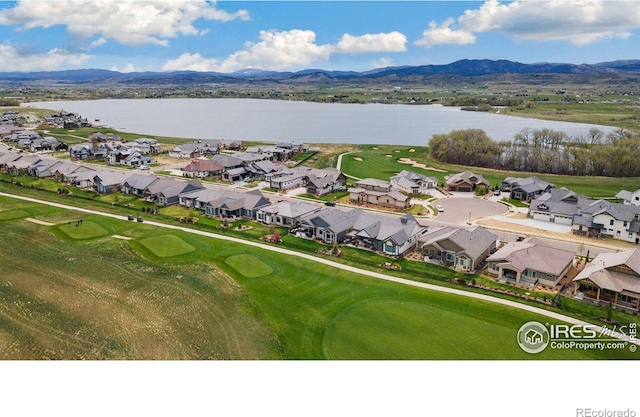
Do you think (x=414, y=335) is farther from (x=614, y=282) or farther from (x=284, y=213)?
(x=284, y=213)

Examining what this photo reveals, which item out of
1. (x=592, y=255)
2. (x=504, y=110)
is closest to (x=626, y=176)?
(x=592, y=255)

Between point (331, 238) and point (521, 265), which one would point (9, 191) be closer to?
point (331, 238)

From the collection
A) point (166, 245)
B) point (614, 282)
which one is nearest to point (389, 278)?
point (614, 282)

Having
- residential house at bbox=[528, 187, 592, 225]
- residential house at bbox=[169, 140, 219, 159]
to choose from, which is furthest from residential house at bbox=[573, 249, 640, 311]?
residential house at bbox=[169, 140, 219, 159]

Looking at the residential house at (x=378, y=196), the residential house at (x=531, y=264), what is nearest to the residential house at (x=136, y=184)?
the residential house at (x=378, y=196)

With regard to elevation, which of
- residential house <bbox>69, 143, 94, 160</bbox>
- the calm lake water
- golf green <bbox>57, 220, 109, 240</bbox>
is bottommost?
golf green <bbox>57, 220, 109, 240</bbox>

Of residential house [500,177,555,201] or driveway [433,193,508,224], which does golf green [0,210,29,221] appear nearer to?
driveway [433,193,508,224]
